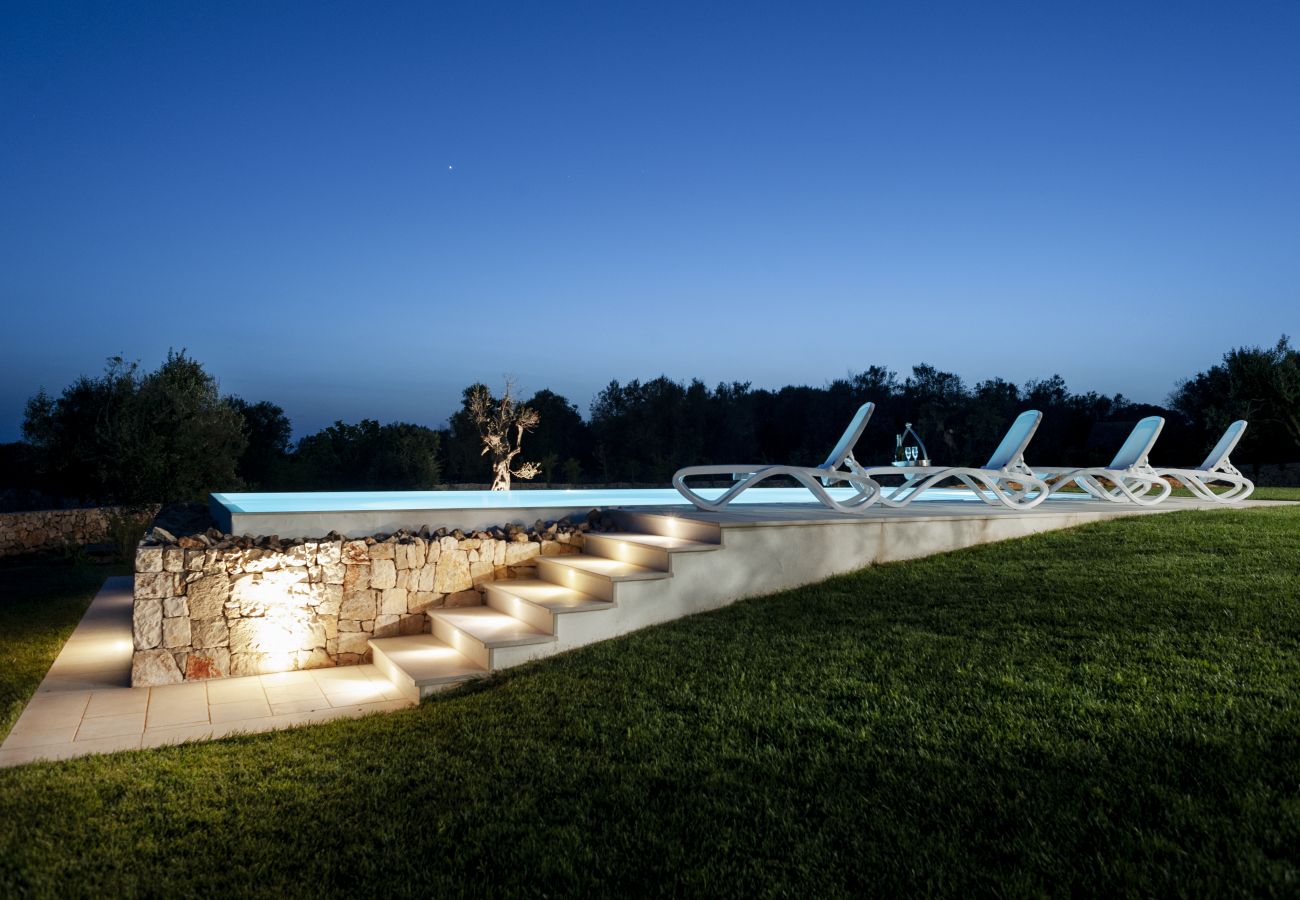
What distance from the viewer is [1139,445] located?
10.7 metres

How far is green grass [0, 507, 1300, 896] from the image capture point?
2537 millimetres

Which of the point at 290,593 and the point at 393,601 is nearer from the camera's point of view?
the point at 290,593

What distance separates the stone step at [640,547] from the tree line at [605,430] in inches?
386

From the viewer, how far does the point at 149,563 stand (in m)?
5.68

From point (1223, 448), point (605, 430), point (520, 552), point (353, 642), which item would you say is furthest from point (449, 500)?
point (605, 430)

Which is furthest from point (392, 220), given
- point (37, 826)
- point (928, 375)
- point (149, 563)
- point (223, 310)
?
point (928, 375)

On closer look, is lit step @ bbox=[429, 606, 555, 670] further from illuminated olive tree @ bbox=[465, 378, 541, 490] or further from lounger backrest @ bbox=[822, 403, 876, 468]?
illuminated olive tree @ bbox=[465, 378, 541, 490]

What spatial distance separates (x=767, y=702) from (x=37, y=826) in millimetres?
3281

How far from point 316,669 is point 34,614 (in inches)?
163

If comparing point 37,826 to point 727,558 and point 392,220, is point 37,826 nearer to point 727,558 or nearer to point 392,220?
point 727,558

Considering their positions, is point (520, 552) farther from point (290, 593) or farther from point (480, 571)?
point (290, 593)

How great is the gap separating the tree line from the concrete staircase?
10.2 metres

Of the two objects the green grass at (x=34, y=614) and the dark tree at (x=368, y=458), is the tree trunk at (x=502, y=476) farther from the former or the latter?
the dark tree at (x=368, y=458)

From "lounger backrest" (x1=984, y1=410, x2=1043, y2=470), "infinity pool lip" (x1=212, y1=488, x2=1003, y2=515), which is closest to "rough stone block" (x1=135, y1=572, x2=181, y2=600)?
"infinity pool lip" (x1=212, y1=488, x2=1003, y2=515)
